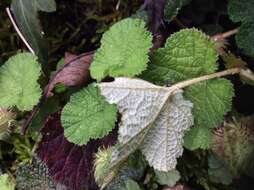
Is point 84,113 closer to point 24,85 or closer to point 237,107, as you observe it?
point 24,85

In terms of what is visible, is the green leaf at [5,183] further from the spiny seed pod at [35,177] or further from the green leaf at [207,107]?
the green leaf at [207,107]

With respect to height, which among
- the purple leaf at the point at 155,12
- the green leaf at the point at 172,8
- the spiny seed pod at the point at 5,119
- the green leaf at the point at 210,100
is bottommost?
the spiny seed pod at the point at 5,119

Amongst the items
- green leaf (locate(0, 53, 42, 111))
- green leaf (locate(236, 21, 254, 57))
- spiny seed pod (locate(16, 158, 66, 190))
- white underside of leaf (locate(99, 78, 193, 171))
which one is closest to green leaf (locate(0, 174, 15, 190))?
spiny seed pod (locate(16, 158, 66, 190))

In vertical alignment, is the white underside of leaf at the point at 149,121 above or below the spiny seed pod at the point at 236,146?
above

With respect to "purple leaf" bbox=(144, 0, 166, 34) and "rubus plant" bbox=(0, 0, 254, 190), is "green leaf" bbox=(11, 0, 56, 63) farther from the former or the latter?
"purple leaf" bbox=(144, 0, 166, 34)

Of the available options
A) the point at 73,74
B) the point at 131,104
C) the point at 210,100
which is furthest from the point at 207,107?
the point at 73,74

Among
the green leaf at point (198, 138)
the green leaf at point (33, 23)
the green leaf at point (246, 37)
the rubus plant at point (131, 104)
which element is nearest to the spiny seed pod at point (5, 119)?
the rubus plant at point (131, 104)
